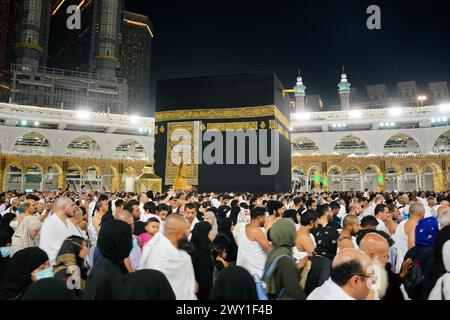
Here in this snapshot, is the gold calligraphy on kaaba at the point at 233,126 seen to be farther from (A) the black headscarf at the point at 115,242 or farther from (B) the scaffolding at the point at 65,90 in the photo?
(B) the scaffolding at the point at 65,90

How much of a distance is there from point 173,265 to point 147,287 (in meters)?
0.50

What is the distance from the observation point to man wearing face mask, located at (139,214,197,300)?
223 centimetres

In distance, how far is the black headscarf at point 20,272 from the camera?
7.10 ft

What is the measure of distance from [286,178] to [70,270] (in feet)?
61.2

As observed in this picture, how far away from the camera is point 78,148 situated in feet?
122

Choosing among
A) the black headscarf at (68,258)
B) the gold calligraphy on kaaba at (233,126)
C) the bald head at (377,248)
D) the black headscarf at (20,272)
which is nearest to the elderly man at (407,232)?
the bald head at (377,248)

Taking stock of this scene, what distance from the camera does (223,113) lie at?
19.7 metres

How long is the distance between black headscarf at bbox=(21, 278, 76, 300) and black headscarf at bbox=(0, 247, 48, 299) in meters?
0.72

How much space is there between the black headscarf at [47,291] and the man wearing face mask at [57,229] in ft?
5.71

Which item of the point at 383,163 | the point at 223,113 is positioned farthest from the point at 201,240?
the point at 383,163

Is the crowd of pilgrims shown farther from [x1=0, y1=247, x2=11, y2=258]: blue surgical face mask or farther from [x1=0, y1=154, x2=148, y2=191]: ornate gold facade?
[x1=0, y1=154, x2=148, y2=191]: ornate gold facade
